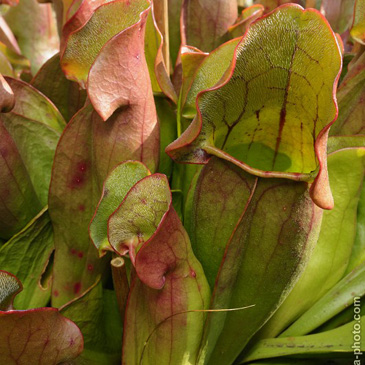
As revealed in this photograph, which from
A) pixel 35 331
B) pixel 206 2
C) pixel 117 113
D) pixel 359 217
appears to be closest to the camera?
pixel 35 331

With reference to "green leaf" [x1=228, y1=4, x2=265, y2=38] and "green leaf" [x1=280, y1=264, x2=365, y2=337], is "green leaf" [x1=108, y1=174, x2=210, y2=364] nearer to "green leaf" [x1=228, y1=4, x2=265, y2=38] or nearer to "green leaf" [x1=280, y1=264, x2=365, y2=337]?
"green leaf" [x1=280, y1=264, x2=365, y2=337]

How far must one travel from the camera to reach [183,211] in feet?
2.46

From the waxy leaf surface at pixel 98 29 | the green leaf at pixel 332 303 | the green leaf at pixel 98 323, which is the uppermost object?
the waxy leaf surface at pixel 98 29

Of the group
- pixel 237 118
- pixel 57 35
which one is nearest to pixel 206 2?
pixel 57 35

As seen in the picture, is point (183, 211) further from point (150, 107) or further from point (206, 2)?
point (206, 2)

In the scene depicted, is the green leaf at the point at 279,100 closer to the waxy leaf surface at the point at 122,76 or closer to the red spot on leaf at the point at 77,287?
the waxy leaf surface at the point at 122,76

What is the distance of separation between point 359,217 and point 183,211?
0.96ft

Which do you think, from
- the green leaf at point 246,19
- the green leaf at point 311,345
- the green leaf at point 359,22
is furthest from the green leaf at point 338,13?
the green leaf at point 311,345

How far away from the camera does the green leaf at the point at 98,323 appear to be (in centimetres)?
71

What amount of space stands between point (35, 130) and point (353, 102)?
54 cm

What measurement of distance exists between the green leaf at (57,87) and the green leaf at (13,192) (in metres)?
0.17

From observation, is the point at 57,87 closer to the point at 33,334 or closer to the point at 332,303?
the point at 33,334

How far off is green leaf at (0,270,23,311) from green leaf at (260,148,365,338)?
38cm

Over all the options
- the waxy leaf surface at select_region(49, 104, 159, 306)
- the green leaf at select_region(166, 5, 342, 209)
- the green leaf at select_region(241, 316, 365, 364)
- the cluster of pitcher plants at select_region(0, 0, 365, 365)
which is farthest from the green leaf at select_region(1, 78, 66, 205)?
the green leaf at select_region(241, 316, 365, 364)
